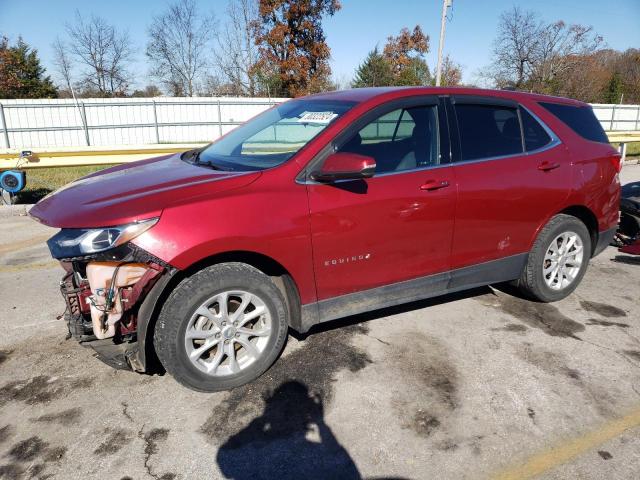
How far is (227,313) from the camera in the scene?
289 centimetres

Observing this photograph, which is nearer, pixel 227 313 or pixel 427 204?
pixel 227 313

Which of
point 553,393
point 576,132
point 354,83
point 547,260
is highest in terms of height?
point 354,83

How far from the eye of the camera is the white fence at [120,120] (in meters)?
18.5

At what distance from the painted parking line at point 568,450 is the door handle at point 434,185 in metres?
1.73

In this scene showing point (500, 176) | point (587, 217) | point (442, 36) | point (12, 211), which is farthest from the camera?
point (442, 36)

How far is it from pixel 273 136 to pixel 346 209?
104 centimetres

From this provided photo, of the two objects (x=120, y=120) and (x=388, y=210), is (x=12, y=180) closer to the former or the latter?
(x=388, y=210)

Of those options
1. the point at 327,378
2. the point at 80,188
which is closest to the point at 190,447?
the point at 327,378

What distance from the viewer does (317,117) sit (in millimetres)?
3404

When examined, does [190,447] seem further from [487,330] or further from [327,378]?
[487,330]

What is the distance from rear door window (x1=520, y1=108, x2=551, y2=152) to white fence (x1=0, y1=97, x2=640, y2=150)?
703 inches

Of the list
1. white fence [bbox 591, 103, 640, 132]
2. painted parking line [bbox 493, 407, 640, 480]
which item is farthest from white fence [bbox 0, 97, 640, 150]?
painted parking line [bbox 493, 407, 640, 480]

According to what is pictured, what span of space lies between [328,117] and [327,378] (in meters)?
1.77

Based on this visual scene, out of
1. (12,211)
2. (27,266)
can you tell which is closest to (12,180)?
(12,211)
